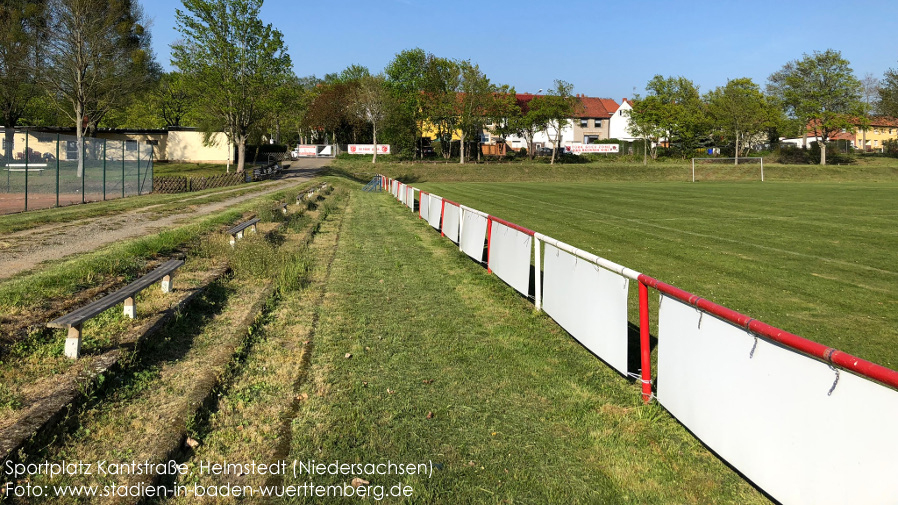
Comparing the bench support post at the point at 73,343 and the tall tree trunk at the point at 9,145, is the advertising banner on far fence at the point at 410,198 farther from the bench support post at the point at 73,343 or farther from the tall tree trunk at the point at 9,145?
the bench support post at the point at 73,343

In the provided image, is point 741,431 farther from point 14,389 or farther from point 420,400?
point 14,389

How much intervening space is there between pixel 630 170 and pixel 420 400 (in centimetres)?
6204

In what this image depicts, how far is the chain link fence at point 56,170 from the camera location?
20.9 metres

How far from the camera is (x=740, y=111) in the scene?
68.9 m

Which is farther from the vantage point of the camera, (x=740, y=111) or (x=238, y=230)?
(x=740, y=111)

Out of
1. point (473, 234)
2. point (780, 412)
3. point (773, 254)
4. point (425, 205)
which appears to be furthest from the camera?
point (425, 205)

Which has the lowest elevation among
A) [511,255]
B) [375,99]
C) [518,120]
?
[511,255]

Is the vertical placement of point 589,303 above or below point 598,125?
below

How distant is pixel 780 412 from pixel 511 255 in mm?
5941

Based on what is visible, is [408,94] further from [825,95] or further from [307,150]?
[825,95]

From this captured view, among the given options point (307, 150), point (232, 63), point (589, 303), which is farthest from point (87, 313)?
point (307, 150)

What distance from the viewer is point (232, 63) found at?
46.0m

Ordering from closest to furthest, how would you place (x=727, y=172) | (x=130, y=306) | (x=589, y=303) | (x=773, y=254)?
(x=589, y=303)
(x=130, y=306)
(x=773, y=254)
(x=727, y=172)

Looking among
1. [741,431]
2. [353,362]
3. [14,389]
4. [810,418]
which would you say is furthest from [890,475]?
[14,389]
